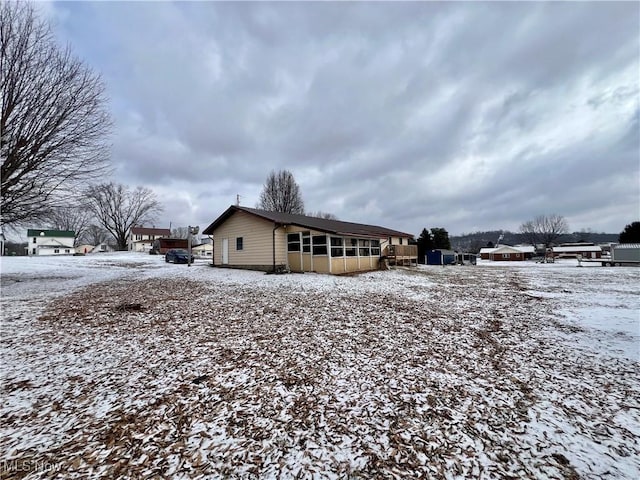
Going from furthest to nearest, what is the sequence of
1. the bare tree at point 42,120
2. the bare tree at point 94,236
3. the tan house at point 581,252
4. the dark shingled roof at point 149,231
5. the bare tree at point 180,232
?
1. the bare tree at point 180,232
2. the dark shingled roof at point 149,231
3. the bare tree at point 94,236
4. the tan house at point 581,252
5. the bare tree at point 42,120

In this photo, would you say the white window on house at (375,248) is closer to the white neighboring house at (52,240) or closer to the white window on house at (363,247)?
the white window on house at (363,247)

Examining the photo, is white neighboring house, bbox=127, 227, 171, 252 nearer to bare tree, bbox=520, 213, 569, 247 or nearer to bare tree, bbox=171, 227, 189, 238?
bare tree, bbox=171, 227, 189, 238

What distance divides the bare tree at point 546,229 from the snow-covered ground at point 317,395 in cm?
7519

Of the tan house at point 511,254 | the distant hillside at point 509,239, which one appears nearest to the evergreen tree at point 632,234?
the tan house at point 511,254

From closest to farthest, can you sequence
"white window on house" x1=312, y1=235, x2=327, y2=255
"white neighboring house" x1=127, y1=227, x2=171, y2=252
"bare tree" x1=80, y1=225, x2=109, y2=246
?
1. "white window on house" x1=312, y1=235, x2=327, y2=255
2. "white neighboring house" x1=127, y1=227, x2=171, y2=252
3. "bare tree" x1=80, y1=225, x2=109, y2=246

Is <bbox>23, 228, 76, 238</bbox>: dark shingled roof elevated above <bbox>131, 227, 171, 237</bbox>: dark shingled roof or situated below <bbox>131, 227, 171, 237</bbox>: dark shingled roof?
below

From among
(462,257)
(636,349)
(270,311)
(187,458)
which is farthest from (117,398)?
(462,257)

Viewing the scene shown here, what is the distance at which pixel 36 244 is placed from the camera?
5722 cm

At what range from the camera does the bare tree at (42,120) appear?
859 centimetres

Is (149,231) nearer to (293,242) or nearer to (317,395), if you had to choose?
(293,242)

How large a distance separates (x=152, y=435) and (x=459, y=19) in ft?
50.8

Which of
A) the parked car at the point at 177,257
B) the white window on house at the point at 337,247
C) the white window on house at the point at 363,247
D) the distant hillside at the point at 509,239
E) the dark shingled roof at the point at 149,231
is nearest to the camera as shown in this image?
the white window on house at the point at 337,247

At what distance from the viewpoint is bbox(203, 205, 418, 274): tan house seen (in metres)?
15.6

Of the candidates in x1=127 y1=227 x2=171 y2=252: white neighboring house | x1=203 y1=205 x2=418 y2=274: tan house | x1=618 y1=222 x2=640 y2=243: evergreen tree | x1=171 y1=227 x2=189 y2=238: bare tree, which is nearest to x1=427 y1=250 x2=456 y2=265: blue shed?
x1=203 y1=205 x2=418 y2=274: tan house
